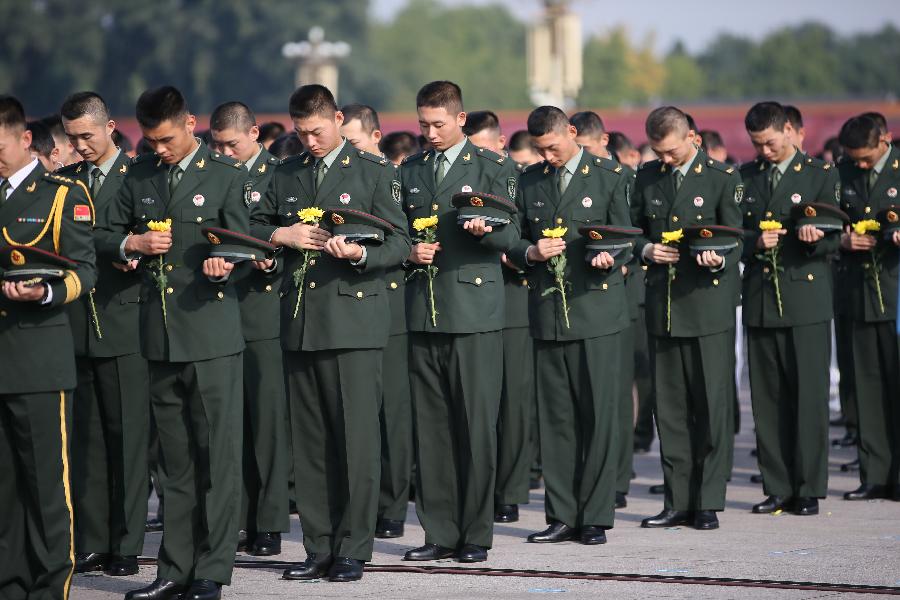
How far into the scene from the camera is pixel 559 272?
359 inches

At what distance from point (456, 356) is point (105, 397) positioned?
1921mm

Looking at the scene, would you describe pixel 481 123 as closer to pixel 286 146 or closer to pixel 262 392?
pixel 286 146

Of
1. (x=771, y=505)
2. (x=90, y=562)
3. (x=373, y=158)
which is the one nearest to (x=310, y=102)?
(x=373, y=158)

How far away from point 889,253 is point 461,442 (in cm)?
384

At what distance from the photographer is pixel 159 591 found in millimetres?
7527

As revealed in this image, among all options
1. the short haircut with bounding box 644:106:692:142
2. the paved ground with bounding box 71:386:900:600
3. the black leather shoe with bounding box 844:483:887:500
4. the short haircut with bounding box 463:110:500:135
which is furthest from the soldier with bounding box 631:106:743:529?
the short haircut with bounding box 463:110:500:135

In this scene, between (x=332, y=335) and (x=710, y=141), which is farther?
(x=710, y=141)

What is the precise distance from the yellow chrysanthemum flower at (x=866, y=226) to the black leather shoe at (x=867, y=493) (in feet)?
5.72

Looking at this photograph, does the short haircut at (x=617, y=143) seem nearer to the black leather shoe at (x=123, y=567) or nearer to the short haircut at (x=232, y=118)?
the short haircut at (x=232, y=118)

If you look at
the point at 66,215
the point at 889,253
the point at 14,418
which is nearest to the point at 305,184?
the point at 66,215

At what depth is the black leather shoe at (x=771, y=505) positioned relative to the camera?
10312 millimetres

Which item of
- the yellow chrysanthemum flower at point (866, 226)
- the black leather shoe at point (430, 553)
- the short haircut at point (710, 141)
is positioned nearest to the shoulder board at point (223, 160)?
the black leather shoe at point (430, 553)

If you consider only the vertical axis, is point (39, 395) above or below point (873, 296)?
below

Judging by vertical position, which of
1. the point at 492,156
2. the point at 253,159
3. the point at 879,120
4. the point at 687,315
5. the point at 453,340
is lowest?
the point at 453,340
